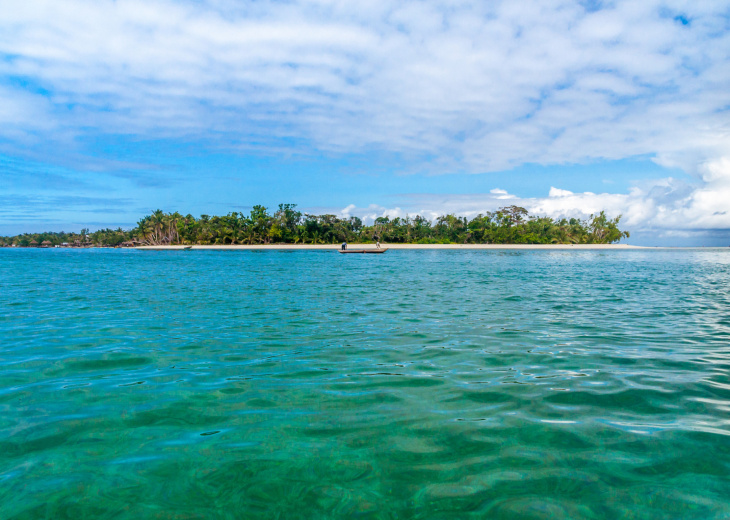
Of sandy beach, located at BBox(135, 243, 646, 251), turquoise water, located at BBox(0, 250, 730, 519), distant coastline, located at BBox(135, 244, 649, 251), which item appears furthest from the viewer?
distant coastline, located at BBox(135, 244, 649, 251)

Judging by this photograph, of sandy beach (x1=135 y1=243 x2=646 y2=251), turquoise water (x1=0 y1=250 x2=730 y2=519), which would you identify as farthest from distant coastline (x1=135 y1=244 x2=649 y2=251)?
turquoise water (x1=0 y1=250 x2=730 y2=519)

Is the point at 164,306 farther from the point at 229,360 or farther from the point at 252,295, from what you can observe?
the point at 229,360

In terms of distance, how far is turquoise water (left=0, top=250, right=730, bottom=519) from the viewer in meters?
3.40

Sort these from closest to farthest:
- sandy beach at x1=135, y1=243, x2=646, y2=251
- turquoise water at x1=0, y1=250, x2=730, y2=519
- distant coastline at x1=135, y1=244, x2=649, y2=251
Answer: turquoise water at x1=0, y1=250, x2=730, y2=519 → sandy beach at x1=135, y1=243, x2=646, y2=251 → distant coastline at x1=135, y1=244, x2=649, y2=251

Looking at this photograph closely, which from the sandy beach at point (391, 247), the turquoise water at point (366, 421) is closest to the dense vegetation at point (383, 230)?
the sandy beach at point (391, 247)

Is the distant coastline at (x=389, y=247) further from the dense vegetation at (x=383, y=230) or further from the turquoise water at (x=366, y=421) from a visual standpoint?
the turquoise water at (x=366, y=421)

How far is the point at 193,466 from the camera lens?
3891 mm

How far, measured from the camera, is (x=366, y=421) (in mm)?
4824

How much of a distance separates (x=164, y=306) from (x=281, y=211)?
4099 inches

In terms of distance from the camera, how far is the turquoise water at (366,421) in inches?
134

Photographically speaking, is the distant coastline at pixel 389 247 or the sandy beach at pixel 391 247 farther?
the distant coastline at pixel 389 247

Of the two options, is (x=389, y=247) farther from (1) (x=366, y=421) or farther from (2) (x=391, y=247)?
(1) (x=366, y=421)

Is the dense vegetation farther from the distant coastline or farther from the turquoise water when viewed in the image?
the turquoise water

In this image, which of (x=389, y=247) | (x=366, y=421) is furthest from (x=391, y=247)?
(x=366, y=421)
